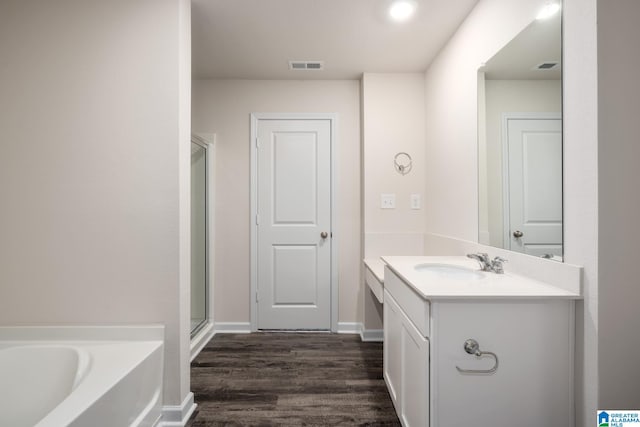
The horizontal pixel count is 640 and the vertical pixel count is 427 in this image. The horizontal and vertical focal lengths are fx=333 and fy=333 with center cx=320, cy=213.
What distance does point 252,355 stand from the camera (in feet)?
8.55

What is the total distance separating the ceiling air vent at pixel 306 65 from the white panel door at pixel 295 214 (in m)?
0.46

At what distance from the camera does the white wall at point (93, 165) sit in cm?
176

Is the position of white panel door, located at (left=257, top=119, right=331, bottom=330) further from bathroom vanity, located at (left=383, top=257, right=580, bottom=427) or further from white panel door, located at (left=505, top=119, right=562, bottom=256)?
bathroom vanity, located at (left=383, top=257, right=580, bottom=427)

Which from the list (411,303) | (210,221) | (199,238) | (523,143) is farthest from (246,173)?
(523,143)

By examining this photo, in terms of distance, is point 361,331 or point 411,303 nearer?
point 411,303

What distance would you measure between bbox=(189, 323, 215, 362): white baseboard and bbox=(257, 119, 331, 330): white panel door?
0.44 m

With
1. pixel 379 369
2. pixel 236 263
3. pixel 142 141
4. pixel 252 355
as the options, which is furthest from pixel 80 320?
pixel 379 369

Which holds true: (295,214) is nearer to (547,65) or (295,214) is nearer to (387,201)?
(387,201)

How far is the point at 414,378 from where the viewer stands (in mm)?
1400

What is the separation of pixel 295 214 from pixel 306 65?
4.26ft

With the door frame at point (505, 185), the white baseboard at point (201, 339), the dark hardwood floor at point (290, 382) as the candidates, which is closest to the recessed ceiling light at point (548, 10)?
the door frame at point (505, 185)

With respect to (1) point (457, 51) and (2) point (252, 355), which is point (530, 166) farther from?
(2) point (252, 355)

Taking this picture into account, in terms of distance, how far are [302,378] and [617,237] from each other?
6.20 feet

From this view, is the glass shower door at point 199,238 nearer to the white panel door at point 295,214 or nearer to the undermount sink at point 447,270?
the white panel door at point 295,214
